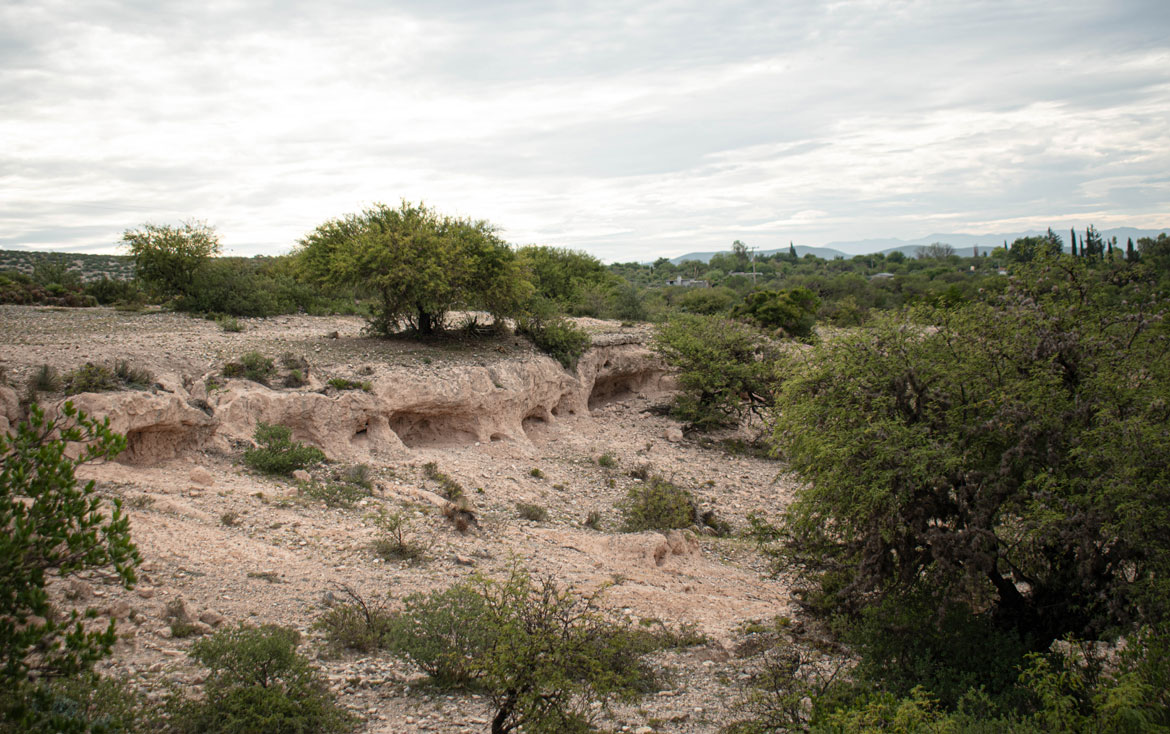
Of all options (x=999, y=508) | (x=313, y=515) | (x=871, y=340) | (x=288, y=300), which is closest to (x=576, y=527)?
(x=313, y=515)

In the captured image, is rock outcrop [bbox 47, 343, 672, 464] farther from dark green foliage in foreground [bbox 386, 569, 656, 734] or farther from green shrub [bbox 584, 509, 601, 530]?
dark green foliage in foreground [bbox 386, 569, 656, 734]

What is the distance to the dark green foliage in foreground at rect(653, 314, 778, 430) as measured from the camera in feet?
78.5

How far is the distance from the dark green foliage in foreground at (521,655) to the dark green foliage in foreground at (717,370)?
15.7 meters

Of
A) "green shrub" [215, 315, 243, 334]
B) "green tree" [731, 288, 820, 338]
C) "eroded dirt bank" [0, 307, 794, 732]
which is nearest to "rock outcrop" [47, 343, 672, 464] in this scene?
"eroded dirt bank" [0, 307, 794, 732]

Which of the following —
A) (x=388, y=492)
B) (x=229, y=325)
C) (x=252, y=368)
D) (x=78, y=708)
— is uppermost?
(x=229, y=325)

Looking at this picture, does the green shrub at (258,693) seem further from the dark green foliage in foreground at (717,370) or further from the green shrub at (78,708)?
the dark green foliage in foreground at (717,370)

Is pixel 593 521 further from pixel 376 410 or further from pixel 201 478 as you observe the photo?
pixel 201 478

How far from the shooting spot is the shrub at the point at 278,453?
13.4 meters

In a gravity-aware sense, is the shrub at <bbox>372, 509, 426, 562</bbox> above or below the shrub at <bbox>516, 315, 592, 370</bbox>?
Result: below

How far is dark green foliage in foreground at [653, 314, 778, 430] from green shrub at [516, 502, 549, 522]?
10062mm

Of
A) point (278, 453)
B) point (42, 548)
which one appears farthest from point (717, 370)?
point (42, 548)

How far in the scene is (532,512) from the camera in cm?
1445

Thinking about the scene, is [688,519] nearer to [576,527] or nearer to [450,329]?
[576,527]

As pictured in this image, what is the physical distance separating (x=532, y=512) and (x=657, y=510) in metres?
2.64
